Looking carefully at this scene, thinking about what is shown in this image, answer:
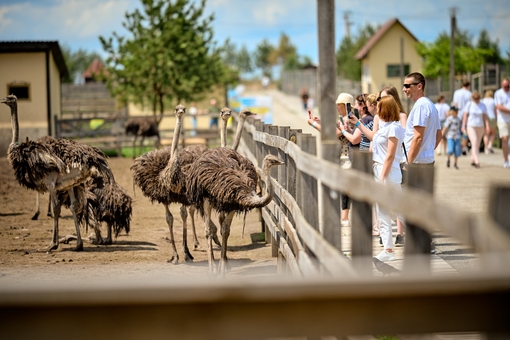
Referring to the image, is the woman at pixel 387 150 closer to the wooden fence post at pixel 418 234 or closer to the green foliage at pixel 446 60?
the wooden fence post at pixel 418 234

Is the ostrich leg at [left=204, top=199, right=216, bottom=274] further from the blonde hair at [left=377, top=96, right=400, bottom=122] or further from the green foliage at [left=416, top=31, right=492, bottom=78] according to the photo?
the green foliage at [left=416, top=31, right=492, bottom=78]

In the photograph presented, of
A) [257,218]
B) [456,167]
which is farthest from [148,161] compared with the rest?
[456,167]

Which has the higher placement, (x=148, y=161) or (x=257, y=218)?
(x=148, y=161)

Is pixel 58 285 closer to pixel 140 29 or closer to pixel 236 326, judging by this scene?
pixel 236 326

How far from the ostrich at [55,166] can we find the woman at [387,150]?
4.37 m

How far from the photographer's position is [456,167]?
18219 mm

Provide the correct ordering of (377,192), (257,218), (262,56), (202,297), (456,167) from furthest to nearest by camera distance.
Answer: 1. (262,56)
2. (456,167)
3. (257,218)
4. (377,192)
5. (202,297)

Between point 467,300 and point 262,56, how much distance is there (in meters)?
140

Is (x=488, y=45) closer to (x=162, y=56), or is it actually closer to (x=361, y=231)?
(x=162, y=56)

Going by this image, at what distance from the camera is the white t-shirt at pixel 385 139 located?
25.3 ft

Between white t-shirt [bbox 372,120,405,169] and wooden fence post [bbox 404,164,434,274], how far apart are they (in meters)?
4.33

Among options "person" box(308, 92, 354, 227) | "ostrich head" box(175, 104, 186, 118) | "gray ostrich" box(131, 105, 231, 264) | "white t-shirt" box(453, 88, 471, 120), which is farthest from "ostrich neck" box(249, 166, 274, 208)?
"white t-shirt" box(453, 88, 471, 120)

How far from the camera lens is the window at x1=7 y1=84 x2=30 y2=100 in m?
27.6

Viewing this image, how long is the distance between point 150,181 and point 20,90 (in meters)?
19.4
